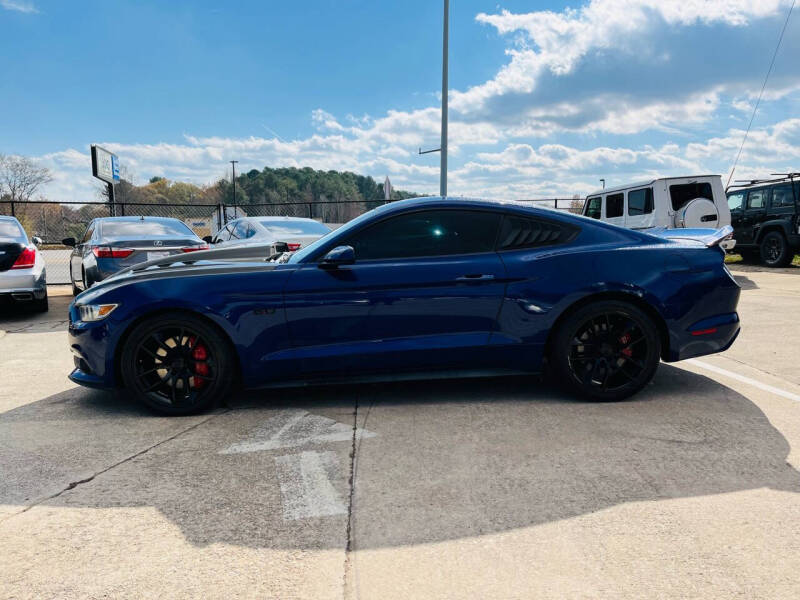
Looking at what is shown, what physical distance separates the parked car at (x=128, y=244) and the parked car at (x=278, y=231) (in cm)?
76

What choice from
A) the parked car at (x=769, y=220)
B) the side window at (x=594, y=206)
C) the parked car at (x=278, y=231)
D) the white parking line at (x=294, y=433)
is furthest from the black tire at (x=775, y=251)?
the white parking line at (x=294, y=433)

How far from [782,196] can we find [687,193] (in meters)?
3.12

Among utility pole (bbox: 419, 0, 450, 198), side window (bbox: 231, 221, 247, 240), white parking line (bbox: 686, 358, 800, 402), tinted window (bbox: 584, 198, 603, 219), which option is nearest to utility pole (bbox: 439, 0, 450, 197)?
utility pole (bbox: 419, 0, 450, 198)

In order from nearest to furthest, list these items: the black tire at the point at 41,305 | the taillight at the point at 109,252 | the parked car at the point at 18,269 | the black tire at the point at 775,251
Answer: the parked car at the point at 18,269 → the taillight at the point at 109,252 → the black tire at the point at 41,305 → the black tire at the point at 775,251

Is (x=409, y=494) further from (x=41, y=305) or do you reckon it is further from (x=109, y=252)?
(x=41, y=305)

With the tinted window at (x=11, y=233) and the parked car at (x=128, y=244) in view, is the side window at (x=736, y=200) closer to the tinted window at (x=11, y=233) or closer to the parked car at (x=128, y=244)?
the parked car at (x=128, y=244)

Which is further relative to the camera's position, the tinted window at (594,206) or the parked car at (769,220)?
the tinted window at (594,206)

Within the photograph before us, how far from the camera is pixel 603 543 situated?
225cm

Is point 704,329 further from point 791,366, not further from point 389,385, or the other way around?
point 389,385

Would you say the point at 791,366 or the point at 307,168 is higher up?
the point at 307,168

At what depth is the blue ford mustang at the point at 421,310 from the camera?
3.78 meters

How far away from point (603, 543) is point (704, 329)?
235 centimetres

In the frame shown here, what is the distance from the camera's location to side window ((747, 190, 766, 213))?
14477 mm

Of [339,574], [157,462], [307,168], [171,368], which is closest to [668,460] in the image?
[339,574]
